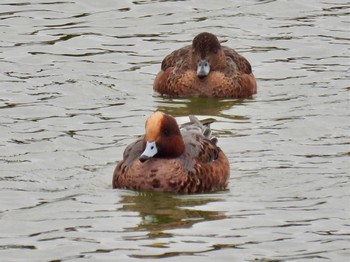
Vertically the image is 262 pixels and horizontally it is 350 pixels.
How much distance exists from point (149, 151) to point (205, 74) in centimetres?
544

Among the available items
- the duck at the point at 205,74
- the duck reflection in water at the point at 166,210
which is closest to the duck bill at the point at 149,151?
A: the duck reflection in water at the point at 166,210

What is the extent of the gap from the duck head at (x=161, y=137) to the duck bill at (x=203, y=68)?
5.18m

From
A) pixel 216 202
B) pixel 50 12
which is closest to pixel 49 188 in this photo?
pixel 216 202

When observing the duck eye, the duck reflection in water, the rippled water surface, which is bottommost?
the duck reflection in water

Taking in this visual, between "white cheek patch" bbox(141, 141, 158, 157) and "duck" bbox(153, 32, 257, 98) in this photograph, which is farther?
"duck" bbox(153, 32, 257, 98)

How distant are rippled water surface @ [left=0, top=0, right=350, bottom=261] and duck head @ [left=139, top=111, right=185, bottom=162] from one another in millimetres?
446

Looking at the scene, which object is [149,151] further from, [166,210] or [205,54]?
[205,54]

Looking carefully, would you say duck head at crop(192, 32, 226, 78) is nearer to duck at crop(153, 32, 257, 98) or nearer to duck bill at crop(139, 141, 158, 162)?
duck at crop(153, 32, 257, 98)

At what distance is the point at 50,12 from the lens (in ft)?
79.4

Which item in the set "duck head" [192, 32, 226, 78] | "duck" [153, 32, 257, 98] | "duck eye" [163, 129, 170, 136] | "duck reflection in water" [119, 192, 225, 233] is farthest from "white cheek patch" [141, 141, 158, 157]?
"duck head" [192, 32, 226, 78]

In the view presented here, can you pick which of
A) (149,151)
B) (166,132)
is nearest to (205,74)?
(166,132)

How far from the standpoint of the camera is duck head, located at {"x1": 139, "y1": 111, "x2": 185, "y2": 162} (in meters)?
14.9

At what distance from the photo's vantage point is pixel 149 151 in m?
14.9

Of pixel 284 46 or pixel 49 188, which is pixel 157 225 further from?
pixel 284 46
